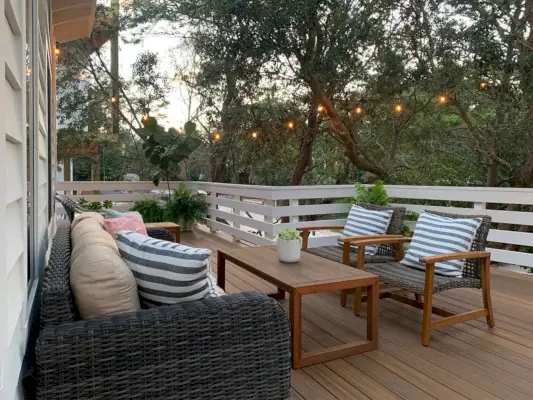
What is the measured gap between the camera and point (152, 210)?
745 centimetres

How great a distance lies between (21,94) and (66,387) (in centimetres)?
92

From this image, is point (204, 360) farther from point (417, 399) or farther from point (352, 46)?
point (352, 46)

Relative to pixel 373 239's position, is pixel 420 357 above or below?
below

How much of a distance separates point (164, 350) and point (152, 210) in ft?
20.4

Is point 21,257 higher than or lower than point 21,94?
lower

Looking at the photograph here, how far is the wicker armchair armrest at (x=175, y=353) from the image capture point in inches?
52.4

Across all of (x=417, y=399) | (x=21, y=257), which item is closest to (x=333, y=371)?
(x=417, y=399)

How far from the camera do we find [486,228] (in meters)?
3.05

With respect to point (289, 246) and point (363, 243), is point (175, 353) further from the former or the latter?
point (363, 243)

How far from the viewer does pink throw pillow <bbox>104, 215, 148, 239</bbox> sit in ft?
8.51

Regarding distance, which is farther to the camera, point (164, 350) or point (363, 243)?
point (363, 243)

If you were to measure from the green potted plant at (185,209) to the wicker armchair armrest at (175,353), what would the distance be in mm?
5901

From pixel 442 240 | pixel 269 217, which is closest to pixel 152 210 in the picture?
pixel 269 217

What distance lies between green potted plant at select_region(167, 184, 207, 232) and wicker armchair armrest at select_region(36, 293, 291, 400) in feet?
19.4
